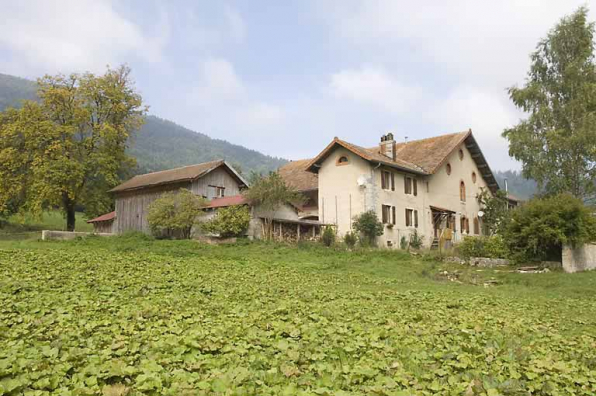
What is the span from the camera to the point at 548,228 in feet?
69.9

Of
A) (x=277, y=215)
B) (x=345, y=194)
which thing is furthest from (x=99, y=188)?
(x=345, y=194)

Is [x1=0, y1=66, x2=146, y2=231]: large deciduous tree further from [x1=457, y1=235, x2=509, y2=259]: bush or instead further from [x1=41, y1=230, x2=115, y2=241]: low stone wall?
[x1=457, y1=235, x2=509, y2=259]: bush

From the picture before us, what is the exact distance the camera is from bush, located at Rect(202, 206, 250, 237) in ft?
89.9

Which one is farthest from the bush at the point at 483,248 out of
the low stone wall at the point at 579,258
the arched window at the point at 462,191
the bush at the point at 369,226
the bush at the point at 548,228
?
the arched window at the point at 462,191

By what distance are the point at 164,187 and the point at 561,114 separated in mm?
26426

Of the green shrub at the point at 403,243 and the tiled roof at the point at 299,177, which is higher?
the tiled roof at the point at 299,177

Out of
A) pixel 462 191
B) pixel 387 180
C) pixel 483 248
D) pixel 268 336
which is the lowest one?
pixel 268 336

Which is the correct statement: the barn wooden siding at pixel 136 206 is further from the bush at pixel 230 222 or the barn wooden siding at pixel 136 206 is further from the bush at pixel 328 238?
the bush at pixel 328 238

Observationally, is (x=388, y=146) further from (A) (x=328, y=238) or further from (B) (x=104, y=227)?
(B) (x=104, y=227)

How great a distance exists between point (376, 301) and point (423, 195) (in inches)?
980

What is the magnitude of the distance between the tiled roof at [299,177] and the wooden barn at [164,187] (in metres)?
3.97

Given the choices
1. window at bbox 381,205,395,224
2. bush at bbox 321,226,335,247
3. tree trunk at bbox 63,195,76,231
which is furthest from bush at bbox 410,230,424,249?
tree trunk at bbox 63,195,76,231

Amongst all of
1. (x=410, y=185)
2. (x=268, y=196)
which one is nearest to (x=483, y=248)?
(x=410, y=185)

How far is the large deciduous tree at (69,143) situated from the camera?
31.8 metres
